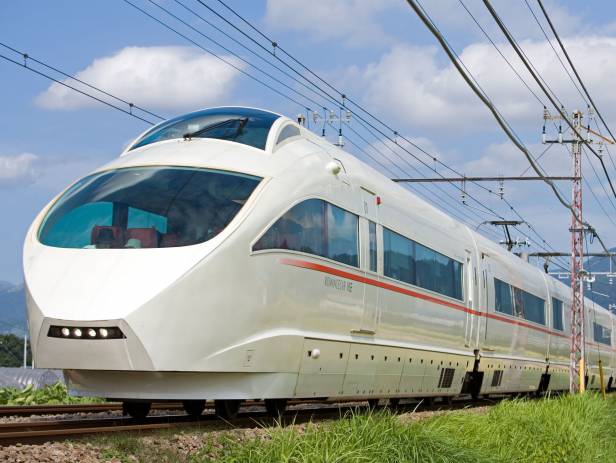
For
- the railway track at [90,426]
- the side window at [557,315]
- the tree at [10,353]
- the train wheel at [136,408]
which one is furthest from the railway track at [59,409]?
the tree at [10,353]

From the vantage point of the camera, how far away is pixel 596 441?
14.1 metres

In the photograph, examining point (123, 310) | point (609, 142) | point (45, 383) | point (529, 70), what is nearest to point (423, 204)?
point (529, 70)

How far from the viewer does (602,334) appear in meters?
36.9

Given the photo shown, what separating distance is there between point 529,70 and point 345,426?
7.05 meters

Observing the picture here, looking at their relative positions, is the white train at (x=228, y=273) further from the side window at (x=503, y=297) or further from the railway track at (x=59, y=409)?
the side window at (x=503, y=297)

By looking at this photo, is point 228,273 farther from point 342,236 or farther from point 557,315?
point 557,315

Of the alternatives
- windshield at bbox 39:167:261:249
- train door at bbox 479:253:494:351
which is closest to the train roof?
windshield at bbox 39:167:261:249

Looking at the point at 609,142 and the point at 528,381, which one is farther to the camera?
the point at 609,142

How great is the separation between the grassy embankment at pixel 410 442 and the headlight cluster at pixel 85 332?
1.00 meters

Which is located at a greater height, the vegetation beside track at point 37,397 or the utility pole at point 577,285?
the utility pole at point 577,285

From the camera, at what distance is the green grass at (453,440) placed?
739 centimetres

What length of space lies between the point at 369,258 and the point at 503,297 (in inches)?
358

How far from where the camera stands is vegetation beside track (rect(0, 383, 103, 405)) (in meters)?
15.4

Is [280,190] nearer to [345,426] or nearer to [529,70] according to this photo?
[345,426]
